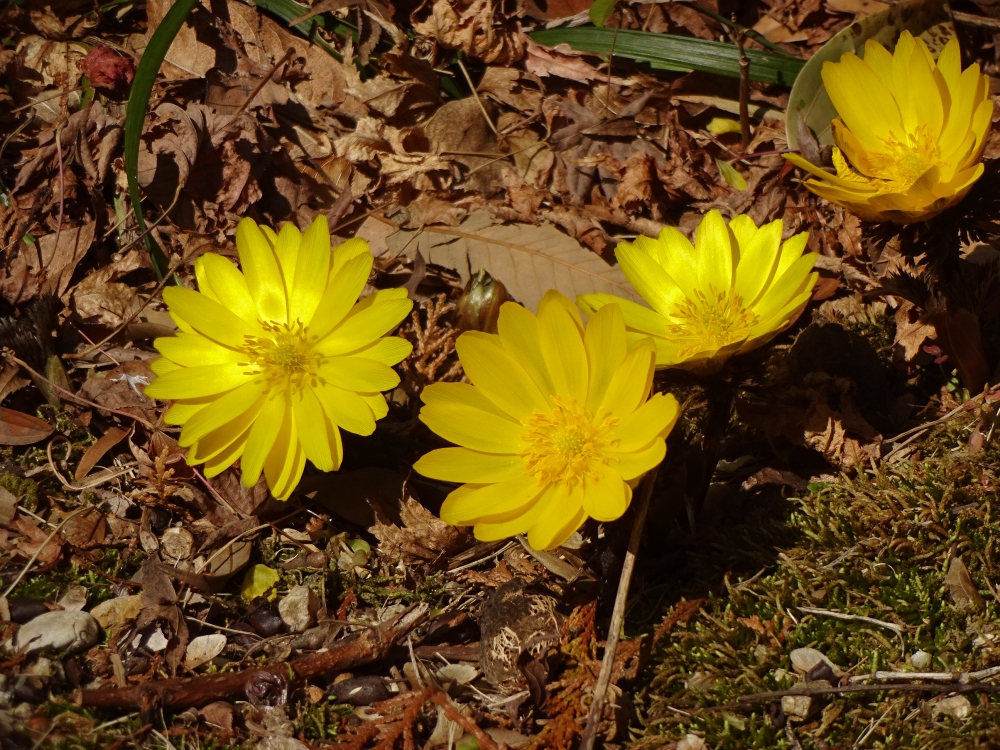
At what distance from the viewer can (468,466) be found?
1.99 metres

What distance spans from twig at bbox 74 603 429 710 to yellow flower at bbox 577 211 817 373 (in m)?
0.93

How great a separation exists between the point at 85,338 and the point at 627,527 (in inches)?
75.8

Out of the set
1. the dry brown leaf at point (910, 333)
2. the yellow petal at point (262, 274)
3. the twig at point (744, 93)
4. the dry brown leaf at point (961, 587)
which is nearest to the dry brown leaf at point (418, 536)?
the yellow petal at point (262, 274)

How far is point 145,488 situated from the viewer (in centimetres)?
249

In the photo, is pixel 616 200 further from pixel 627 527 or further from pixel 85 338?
pixel 85 338

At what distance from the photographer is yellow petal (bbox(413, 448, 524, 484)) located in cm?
196

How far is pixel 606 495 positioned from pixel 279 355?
97cm

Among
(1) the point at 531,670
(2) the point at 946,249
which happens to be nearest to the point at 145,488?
(1) the point at 531,670

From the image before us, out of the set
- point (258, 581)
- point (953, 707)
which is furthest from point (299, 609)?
point (953, 707)

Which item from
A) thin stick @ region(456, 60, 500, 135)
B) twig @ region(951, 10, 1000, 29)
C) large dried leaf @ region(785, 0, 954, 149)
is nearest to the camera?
large dried leaf @ region(785, 0, 954, 149)

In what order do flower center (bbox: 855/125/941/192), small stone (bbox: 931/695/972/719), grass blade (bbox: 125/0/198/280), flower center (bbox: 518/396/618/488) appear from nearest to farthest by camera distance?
small stone (bbox: 931/695/972/719)
flower center (bbox: 518/396/618/488)
flower center (bbox: 855/125/941/192)
grass blade (bbox: 125/0/198/280)

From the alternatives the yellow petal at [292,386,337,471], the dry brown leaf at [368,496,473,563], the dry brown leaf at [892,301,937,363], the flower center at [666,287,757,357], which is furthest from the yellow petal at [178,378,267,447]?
the dry brown leaf at [892,301,937,363]

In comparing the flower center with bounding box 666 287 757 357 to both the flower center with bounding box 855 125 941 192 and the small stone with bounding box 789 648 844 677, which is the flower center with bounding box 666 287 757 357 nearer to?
the flower center with bounding box 855 125 941 192

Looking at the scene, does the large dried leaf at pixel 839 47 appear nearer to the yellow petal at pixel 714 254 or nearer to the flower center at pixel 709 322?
the yellow petal at pixel 714 254
